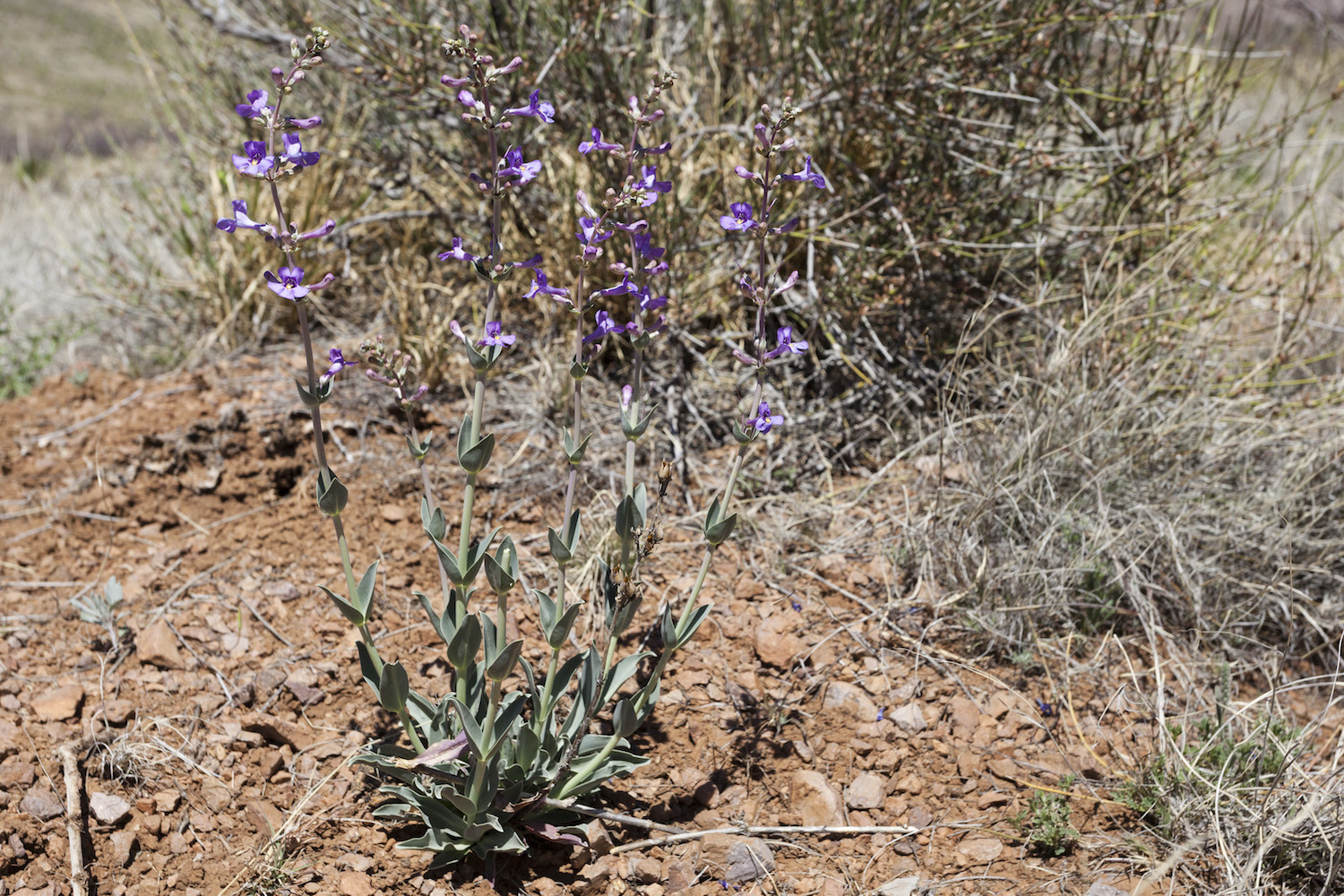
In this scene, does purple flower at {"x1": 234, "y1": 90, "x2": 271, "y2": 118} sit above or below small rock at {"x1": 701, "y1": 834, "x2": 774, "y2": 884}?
above

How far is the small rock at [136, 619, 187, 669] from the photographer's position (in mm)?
2652

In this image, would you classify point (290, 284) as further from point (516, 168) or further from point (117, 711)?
point (117, 711)

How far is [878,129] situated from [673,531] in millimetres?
1918

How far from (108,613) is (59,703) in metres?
0.33

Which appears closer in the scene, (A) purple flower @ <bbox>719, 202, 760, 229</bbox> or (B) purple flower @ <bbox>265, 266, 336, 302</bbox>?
(B) purple flower @ <bbox>265, 266, 336, 302</bbox>

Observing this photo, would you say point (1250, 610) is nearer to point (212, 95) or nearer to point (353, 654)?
point (353, 654)

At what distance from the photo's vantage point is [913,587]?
2957 millimetres

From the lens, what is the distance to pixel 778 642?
2777mm

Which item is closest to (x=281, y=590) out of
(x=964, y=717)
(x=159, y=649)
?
(x=159, y=649)

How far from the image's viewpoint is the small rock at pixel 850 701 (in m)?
2.61

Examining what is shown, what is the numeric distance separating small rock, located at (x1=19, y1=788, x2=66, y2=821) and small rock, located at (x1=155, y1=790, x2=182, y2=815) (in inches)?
7.8

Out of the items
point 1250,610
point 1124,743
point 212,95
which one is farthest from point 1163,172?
point 212,95

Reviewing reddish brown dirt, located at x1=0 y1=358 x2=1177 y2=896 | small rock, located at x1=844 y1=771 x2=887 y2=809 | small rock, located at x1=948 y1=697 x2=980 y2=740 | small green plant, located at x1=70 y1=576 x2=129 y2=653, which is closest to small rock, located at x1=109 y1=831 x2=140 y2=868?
reddish brown dirt, located at x1=0 y1=358 x2=1177 y2=896

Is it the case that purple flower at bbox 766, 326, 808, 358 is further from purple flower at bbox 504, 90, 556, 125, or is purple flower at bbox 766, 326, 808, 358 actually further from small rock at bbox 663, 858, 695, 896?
small rock at bbox 663, 858, 695, 896
